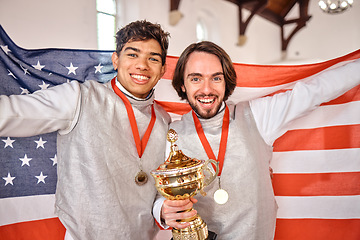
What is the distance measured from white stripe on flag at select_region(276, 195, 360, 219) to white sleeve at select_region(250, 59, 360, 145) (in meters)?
0.60

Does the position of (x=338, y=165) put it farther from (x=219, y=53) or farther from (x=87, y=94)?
(x=87, y=94)

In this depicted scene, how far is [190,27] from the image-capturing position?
696 centimetres

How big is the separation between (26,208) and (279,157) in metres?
1.64

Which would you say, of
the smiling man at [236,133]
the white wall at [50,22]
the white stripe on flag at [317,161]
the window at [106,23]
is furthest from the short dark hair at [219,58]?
the window at [106,23]

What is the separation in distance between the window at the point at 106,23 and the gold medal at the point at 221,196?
13.2 feet

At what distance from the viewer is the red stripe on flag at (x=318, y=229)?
194 centimetres

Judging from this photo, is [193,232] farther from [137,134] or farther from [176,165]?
[137,134]

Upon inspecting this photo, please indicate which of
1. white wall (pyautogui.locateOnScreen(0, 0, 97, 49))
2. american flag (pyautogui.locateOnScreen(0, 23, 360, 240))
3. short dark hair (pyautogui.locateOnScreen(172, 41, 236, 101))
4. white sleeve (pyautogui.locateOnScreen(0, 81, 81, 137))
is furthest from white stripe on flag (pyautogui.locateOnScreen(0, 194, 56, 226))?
white wall (pyautogui.locateOnScreen(0, 0, 97, 49))

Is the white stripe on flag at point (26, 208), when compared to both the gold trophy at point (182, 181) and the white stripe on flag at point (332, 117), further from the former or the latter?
the white stripe on flag at point (332, 117)

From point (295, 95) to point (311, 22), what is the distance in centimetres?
1074

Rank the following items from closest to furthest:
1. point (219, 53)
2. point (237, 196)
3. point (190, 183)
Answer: point (190, 183), point (237, 196), point (219, 53)

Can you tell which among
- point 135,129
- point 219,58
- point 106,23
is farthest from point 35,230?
point 106,23

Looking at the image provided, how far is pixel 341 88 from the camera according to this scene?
1624 mm

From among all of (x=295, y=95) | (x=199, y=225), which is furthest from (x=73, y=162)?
(x=295, y=95)
